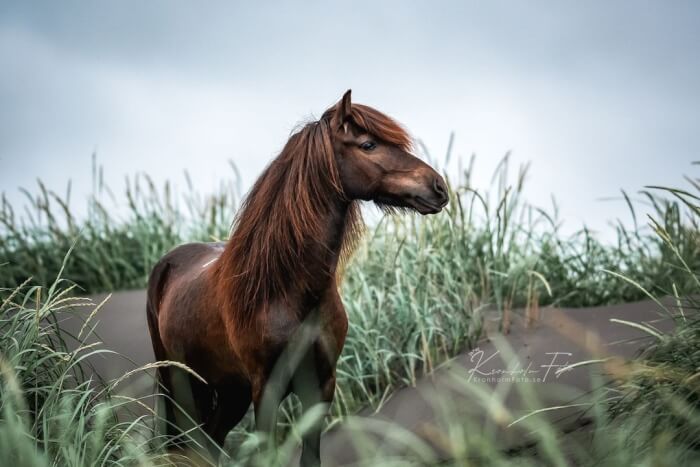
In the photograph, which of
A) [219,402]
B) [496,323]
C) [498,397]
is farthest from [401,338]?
[219,402]

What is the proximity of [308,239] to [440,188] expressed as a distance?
0.55 metres

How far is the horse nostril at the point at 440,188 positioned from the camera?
300 centimetres

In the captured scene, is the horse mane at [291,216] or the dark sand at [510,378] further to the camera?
the dark sand at [510,378]

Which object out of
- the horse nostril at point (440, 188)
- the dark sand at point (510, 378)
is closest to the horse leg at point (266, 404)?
the dark sand at point (510, 378)

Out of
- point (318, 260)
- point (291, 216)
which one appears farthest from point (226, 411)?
point (291, 216)

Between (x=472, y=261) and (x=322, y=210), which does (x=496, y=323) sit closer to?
(x=472, y=261)

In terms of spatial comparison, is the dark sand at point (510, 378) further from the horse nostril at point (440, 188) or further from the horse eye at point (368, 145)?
the horse eye at point (368, 145)

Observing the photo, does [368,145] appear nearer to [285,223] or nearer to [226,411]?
[285,223]

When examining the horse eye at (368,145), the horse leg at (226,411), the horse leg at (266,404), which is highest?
the horse eye at (368,145)

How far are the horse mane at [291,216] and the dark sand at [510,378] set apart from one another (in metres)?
0.86

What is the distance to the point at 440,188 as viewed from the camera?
9.87ft

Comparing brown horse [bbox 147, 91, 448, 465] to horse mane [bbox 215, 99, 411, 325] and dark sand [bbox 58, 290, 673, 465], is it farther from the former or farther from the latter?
dark sand [bbox 58, 290, 673, 465]

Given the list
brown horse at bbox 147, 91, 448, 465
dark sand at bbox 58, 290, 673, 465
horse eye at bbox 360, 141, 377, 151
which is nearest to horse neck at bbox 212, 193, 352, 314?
brown horse at bbox 147, 91, 448, 465

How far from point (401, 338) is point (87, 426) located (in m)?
2.28
